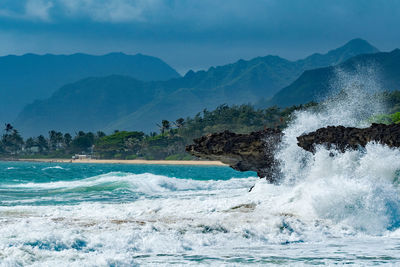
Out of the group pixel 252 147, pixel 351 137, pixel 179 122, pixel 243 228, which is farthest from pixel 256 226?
pixel 179 122

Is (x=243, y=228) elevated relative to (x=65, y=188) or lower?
elevated

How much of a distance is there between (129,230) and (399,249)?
5312 mm

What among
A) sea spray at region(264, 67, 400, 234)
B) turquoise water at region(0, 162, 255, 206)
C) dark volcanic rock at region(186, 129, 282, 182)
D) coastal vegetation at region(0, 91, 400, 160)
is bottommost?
turquoise water at region(0, 162, 255, 206)

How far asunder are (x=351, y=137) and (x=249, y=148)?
4747 mm

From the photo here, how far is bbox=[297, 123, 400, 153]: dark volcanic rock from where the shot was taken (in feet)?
53.3

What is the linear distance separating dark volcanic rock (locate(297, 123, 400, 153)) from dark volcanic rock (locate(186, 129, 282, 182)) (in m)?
2.23

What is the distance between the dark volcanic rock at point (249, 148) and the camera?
20.5 metres

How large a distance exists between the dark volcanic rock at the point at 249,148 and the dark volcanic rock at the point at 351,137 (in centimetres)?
223

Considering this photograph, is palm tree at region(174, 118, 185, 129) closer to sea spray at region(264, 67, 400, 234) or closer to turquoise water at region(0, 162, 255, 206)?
turquoise water at region(0, 162, 255, 206)

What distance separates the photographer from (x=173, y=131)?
15050cm

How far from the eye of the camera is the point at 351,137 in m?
17.0

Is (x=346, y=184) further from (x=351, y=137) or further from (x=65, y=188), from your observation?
(x=65, y=188)

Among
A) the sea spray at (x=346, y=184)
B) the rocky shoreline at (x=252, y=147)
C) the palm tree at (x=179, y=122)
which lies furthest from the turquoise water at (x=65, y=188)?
the palm tree at (x=179, y=122)

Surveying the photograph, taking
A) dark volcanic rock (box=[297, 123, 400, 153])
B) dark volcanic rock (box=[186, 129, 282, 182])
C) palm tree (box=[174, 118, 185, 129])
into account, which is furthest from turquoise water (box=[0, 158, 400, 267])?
palm tree (box=[174, 118, 185, 129])
